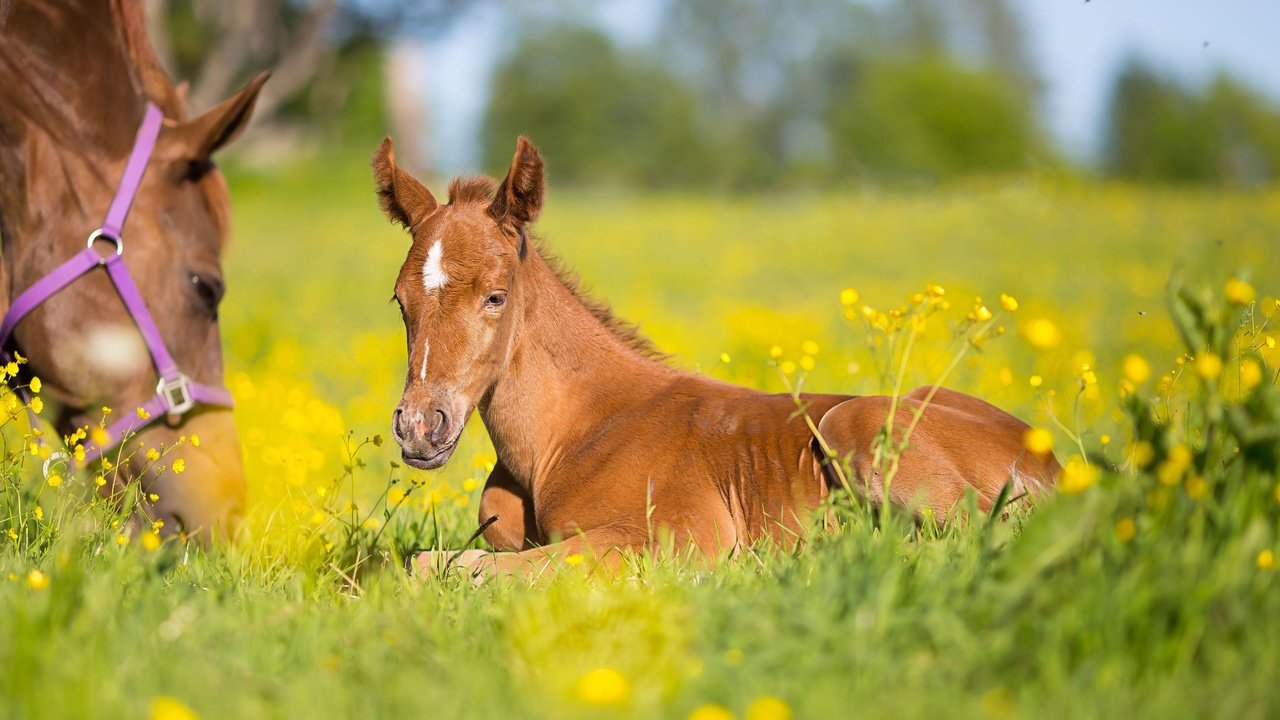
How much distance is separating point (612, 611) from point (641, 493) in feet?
4.26

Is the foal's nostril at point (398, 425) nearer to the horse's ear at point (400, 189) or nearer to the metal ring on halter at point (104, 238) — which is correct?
the horse's ear at point (400, 189)

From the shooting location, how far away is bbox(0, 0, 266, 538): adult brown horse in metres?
4.00

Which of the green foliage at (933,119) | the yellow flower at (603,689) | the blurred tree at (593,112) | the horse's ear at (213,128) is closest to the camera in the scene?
the yellow flower at (603,689)

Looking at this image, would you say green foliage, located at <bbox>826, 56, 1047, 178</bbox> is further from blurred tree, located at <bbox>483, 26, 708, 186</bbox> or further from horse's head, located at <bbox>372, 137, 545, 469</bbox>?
horse's head, located at <bbox>372, 137, 545, 469</bbox>

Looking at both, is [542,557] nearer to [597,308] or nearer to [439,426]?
[439,426]

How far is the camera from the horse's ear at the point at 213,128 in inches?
164

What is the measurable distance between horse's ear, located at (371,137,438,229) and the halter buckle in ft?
3.29

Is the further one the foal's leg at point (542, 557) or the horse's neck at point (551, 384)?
the horse's neck at point (551, 384)

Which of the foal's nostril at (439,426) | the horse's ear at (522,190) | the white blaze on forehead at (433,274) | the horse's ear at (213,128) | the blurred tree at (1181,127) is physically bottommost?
the foal's nostril at (439,426)

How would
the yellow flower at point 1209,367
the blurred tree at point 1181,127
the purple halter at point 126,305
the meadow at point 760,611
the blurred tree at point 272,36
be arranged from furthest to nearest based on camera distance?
the blurred tree at point 1181,127, the blurred tree at point 272,36, the purple halter at point 126,305, the yellow flower at point 1209,367, the meadow at point 760,611

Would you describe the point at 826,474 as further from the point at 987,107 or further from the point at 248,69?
the point at 987,107

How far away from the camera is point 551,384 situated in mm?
4270

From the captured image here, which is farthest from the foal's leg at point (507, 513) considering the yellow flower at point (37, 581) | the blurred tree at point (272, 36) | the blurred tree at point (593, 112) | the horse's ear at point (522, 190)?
the blurred tree at point (593, 112)

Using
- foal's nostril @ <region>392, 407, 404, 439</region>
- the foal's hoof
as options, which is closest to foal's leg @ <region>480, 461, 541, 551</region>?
the foal's hoof
